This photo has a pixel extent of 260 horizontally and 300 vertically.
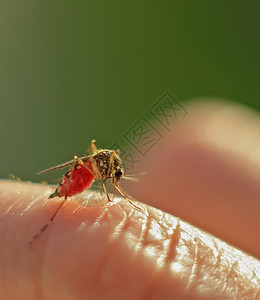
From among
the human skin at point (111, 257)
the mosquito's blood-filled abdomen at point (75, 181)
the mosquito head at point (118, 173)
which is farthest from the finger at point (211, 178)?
the mosquito's blood-filled abdomen at point (75, 181)

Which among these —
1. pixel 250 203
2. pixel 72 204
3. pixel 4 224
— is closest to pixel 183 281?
pixel 72 204

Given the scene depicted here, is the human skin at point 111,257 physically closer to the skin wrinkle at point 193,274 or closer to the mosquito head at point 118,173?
the skin wrinkle at point 193,274

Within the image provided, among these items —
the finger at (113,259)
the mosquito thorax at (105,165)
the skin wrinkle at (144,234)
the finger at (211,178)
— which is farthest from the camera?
the finger at (211,178)

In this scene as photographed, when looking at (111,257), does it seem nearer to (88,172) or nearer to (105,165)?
(88,172)

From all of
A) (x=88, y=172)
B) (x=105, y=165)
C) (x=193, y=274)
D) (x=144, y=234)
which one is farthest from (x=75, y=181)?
(x=193, y=274)

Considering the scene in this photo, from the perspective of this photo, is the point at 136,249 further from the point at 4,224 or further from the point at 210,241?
the point at 4,224

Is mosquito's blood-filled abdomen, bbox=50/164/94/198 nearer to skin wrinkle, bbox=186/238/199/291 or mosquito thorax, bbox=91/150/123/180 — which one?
mosquito thorax, bbox=91/150/123/180
